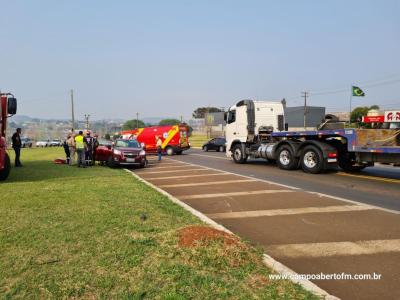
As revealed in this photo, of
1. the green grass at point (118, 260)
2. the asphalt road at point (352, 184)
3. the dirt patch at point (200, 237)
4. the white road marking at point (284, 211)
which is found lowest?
the white road marking at point (284, 211)

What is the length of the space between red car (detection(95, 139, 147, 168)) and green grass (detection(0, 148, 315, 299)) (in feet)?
34.0

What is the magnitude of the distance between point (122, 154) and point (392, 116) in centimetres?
1136

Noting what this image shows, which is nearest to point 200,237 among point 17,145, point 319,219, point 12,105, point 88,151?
point 319,219

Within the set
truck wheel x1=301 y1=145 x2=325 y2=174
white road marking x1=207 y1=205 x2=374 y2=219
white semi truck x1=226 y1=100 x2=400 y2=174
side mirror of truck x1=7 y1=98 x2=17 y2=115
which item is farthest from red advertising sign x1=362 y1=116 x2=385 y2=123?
side mirror of truck x1=7 y1=98 x2=17 y2=115

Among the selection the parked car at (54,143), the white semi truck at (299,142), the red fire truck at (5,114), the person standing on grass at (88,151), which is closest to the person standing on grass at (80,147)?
the person standing on grass at (88,151)

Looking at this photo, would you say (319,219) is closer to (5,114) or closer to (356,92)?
(5,114)

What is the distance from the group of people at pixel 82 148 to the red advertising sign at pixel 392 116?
1217cm

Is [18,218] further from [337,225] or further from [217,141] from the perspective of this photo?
[217,141]

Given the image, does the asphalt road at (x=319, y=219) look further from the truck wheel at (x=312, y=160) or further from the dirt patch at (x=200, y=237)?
the truck wheel at (x=312, y=160)

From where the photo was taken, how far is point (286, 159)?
1545 centimetres

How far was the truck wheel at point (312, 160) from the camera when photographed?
44.9ft

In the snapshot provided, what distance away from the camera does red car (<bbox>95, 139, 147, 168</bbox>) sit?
17.3 metres

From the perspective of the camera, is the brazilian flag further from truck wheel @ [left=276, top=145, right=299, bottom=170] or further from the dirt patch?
the dirt patch

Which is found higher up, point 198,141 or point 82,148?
point 82,148
